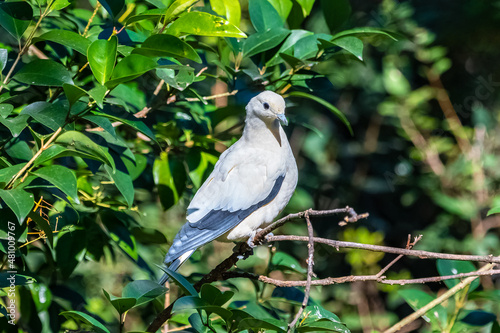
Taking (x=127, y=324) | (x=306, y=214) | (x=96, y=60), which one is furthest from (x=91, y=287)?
(x=306, y=214)

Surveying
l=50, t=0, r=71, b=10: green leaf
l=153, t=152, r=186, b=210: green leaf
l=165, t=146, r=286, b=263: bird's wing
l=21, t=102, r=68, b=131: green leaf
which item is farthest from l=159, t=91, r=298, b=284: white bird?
l=50, t=0, r=71, b=10: green leaf

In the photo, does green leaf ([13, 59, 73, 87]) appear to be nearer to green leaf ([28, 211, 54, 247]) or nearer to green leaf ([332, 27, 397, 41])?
green leaf ([28, 211, 54, 247])

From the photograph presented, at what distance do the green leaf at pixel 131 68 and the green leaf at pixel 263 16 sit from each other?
60 centimetres

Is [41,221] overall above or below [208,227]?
above

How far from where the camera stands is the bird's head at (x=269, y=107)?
5.76ft

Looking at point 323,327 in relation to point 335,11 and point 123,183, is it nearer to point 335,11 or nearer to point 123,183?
point 123,183

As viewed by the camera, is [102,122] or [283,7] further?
[283,7]

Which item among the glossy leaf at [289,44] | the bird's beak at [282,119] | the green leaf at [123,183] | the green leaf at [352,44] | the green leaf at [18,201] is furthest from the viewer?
the glossy leaf at [289,44]

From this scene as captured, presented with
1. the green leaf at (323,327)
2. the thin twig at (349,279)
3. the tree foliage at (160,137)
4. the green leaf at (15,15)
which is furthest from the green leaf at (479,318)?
the green leaf at (15,15)

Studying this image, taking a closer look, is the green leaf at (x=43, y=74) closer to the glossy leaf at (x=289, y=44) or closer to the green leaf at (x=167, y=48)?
the green leaf at (x=167, y=48)

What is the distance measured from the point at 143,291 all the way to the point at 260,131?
0.75 metres

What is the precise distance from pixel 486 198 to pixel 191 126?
1972 millimetres

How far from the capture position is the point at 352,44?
164cm

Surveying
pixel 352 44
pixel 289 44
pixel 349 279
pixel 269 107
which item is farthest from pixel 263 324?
pixel 289 44
